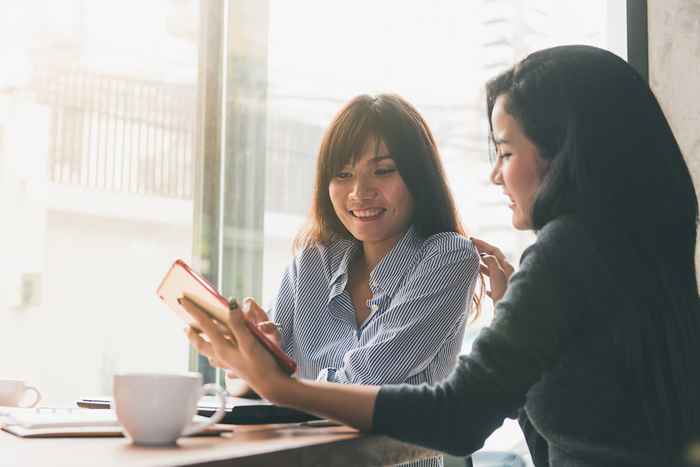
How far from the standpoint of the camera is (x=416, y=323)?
1.58m

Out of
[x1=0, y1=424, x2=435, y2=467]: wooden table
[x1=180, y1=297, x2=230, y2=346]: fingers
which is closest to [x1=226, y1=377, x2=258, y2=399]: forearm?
[x1=0, y1=424, x2=435, y2=467]: wooden table

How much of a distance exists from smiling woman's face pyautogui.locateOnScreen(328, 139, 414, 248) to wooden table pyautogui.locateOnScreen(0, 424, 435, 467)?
0.73 metres

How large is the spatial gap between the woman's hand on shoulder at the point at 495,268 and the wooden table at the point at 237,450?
0.52 meters

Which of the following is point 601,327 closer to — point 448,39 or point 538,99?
point 538,99

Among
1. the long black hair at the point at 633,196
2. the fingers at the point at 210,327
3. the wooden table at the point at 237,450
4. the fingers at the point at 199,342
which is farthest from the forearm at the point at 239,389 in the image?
the long black hair at the point at 633,196

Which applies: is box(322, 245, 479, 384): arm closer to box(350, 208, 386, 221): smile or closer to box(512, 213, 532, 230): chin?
box(350, 208, 386, 221): smile

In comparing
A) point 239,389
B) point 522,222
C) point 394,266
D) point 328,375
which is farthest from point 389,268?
point 522,222

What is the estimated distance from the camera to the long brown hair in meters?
1.80

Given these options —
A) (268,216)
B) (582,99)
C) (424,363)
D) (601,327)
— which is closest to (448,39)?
(268,216)

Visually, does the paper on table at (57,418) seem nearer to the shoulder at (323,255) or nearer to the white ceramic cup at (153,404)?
the white ceramic cup at (153,404)

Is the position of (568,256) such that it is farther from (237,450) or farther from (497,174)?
(237,450)

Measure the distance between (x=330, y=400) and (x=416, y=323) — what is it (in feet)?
1.84

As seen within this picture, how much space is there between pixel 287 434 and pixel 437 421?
191 mm

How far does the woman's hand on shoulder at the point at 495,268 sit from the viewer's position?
1604 mm
